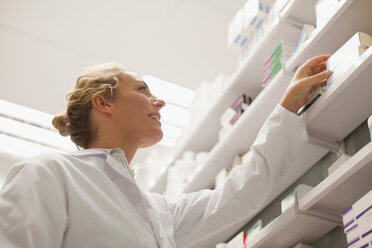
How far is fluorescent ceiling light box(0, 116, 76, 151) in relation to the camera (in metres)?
4.57

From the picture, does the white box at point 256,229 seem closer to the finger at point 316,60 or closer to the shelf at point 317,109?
the shelf at point 317,109

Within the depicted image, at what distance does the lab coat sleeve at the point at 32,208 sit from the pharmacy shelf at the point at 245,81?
152 centimetres

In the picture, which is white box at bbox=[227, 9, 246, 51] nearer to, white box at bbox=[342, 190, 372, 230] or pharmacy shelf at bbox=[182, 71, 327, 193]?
pharmacy shelf at bbox=[182, 71, 327, 193]

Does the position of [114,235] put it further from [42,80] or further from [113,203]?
[42,80]

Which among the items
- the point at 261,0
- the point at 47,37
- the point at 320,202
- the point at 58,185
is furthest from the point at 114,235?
the point at 47,37

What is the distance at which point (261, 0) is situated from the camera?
2.97 m

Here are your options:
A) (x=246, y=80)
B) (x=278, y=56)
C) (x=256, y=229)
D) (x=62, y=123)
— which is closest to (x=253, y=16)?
(x=246, y=80)

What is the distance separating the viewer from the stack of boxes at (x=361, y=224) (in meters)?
1.39

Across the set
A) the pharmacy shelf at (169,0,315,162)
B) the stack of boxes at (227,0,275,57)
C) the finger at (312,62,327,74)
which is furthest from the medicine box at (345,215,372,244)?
the stack of boxes at (227,0,275,57)

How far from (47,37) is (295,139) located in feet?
8.95

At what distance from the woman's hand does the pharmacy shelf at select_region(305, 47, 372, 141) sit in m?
0.06

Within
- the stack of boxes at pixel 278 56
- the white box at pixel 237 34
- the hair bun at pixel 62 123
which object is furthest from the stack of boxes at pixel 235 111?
the hair bun at pixel 62 123

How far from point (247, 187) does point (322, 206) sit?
0.30m

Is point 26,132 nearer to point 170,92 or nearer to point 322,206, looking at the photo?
point 170,92
